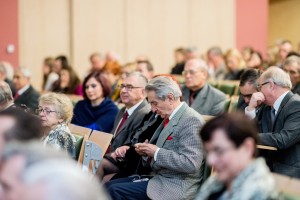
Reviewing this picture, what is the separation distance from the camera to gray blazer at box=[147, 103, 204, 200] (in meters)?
4.27

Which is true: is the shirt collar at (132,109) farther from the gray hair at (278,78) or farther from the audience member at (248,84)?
the gray hair at (278,78)

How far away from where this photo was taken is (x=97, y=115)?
642cm

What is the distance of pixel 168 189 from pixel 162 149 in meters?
0.27

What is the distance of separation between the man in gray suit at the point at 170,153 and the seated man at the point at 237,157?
1.52 m

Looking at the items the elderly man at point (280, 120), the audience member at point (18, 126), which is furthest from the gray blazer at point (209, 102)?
the audience member at point (18, 126)

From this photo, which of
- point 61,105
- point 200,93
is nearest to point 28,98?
point 200,93

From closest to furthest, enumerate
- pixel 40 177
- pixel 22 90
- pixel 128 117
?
pixel 40 177, pixel 128 117, pixel 22 90

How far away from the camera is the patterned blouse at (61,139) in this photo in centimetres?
468

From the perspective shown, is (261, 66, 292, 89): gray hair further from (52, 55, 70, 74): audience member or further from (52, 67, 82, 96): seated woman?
(52, 55, 70, 74): audience member

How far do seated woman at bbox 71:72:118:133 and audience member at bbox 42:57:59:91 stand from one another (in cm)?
335

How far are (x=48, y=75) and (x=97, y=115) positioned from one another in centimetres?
442

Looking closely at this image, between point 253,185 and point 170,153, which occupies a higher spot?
point 253,185

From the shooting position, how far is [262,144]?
4.62m

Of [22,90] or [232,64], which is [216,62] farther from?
[22,90]
